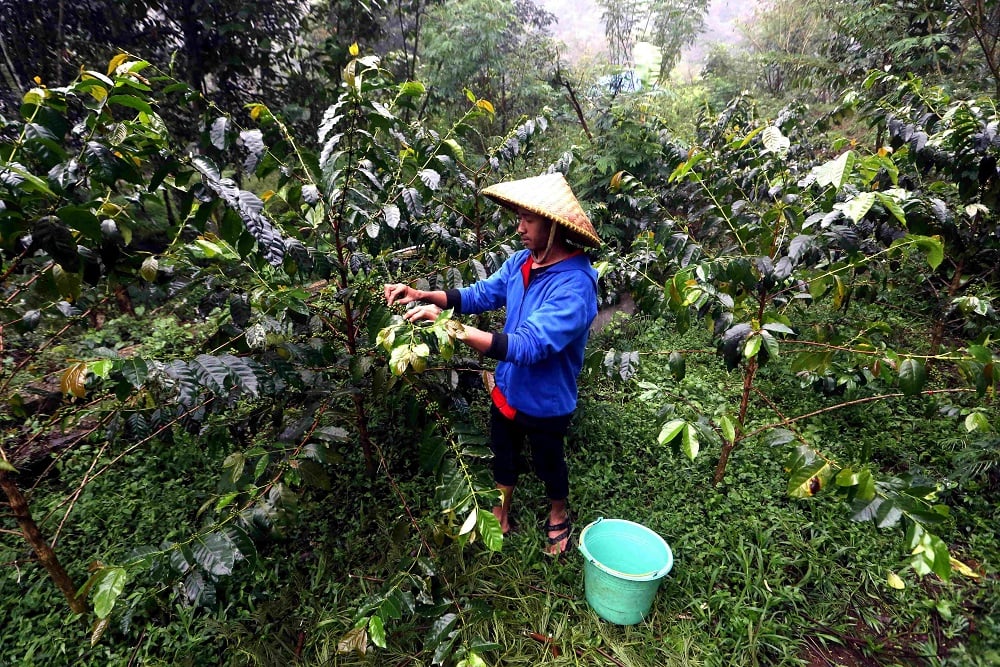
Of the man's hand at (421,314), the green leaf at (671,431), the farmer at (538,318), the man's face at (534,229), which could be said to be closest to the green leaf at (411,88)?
the farmer at (538,318)

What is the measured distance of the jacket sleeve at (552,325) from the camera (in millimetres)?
1604

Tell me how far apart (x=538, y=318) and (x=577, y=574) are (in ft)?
4.20

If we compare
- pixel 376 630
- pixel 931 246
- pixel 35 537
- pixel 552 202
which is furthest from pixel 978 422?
pixel 35 537

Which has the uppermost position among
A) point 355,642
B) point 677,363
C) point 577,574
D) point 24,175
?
→ point 24,175

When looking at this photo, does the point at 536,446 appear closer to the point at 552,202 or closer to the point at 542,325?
the point at 542,325

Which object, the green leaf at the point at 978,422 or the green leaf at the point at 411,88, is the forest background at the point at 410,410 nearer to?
the green leaf at the point at 411,88

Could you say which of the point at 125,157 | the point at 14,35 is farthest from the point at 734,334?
the point at 14,35

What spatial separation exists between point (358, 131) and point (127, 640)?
2137 mm

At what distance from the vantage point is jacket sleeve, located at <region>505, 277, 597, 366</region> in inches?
63.2

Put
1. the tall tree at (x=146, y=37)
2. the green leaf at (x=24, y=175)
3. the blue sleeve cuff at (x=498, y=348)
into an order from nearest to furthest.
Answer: the green leaf at (x=24, y=175)
the blue sleeve cuff at (x=498, y=348)
the tall tree at (x=146, y=37)

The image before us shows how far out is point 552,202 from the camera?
1.79m

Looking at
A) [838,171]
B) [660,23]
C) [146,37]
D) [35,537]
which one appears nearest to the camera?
[838,171]

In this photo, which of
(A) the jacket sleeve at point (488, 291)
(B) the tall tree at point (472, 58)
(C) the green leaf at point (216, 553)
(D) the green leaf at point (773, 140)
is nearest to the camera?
(C) the green leaf at point (216, 553)

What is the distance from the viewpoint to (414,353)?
119 centimetres
